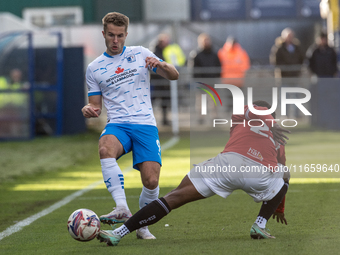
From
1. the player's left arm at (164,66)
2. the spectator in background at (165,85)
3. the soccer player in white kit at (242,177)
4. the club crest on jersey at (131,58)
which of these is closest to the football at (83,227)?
the soccer player in white kit at (242,177)

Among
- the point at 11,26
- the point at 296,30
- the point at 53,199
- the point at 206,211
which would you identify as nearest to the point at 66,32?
the point at 11,26

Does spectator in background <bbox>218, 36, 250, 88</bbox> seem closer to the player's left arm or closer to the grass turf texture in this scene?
the grass turf texture

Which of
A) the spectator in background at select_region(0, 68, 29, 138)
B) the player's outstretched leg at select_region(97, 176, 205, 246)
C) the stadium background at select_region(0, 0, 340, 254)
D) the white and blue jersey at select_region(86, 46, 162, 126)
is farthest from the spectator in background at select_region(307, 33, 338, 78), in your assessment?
the player's outstretched leg at select_region(97, 176, 205, 246)

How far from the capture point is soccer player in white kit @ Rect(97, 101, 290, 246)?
4805mm

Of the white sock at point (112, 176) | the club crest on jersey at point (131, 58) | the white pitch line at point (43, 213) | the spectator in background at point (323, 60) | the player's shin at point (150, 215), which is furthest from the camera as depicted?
the spectator in background at point (323, 60)

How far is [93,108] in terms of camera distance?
5398 mm

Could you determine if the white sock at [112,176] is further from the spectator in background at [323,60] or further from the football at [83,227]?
the spectator in background at [323,60]

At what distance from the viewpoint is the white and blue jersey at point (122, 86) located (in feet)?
18.2

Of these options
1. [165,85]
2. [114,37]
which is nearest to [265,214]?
[114,37]

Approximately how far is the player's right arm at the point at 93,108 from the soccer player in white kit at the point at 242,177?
0.96 meters

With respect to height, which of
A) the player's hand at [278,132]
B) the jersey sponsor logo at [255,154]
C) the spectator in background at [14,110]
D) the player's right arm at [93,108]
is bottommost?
the spectator in background at [14,110]

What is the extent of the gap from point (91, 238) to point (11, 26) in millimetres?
16453

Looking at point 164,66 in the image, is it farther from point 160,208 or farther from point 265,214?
point 265,214

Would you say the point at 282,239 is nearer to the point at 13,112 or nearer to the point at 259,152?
the point at 259,152
